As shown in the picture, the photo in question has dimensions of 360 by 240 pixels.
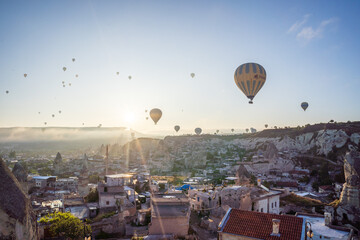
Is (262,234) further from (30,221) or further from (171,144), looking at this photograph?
(171,144)

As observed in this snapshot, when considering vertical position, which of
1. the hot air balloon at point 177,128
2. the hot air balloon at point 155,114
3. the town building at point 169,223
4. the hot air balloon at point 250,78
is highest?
the hot air balloon at point 250,78

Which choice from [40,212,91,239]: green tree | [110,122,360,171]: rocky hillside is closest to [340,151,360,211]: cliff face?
[40,212,91,239]: green tree

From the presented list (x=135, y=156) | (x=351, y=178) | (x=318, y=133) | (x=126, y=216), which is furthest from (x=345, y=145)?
(x=135, y=156)

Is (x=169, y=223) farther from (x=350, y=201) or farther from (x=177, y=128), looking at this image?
(x=177, y=128)

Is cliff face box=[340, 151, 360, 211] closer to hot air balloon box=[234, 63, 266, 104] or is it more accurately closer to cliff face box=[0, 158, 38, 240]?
hot air balloon box=[234, 63, 266, 104]

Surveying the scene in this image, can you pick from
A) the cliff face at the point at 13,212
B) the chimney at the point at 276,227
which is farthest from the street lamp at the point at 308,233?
the cliff face at the point at 13,212

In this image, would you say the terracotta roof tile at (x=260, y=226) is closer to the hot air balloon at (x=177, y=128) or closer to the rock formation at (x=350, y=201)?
the rock formation at (x=350, y=201)

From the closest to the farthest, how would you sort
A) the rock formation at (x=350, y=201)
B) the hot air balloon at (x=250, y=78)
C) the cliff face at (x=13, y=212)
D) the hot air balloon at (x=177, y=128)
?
the cliff face at (x=13, y=212) → the rock formation at (x=350, y=201) → the hot air balloon at (x=250, y=78) → the hot air balloon at (x=177, y=128)
